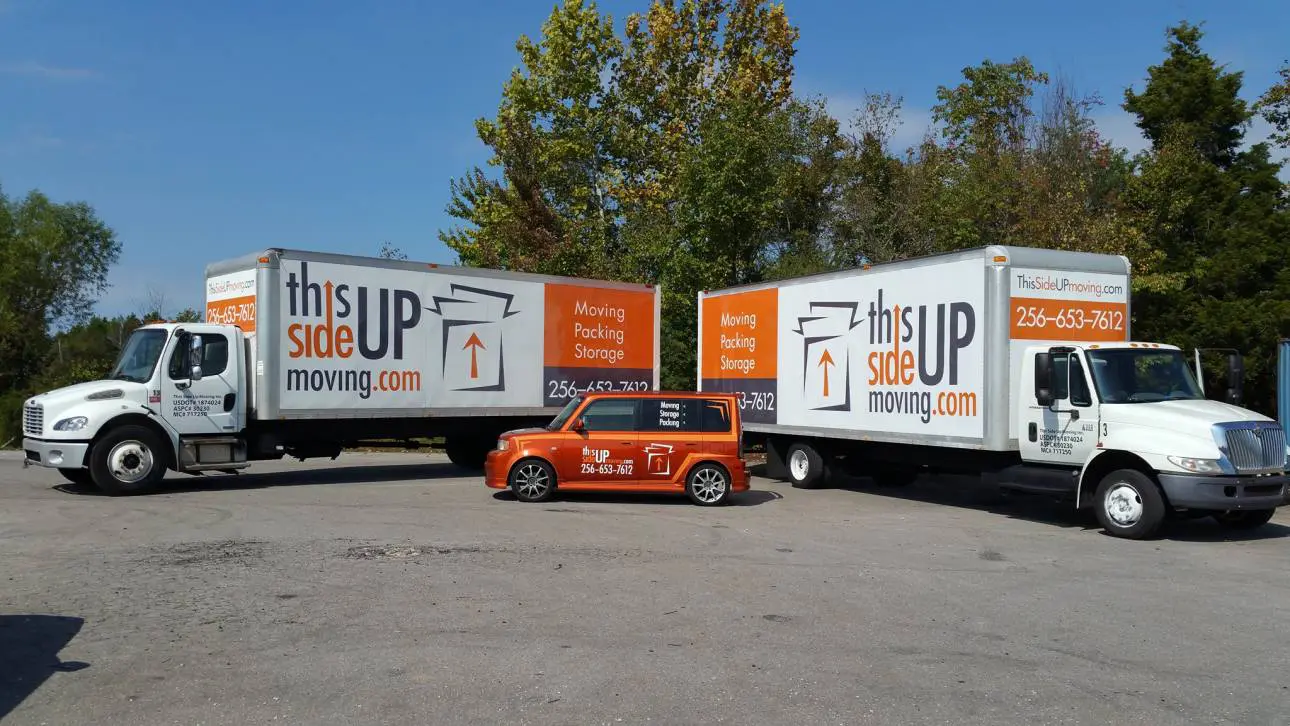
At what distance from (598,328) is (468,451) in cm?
344

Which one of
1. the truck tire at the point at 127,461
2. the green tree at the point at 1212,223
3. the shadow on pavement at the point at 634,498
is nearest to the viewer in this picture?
the truck tire at the point at 127,461

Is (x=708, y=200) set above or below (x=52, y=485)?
above

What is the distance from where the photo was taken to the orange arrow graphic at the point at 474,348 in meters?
17.9

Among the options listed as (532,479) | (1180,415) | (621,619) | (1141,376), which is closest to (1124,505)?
(1180,415)

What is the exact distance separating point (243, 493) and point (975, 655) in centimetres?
1185

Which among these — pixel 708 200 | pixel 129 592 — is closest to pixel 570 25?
pixel 708 200

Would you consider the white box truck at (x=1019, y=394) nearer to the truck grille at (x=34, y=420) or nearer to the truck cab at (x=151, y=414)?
the truck cab at (x=151, y=414)

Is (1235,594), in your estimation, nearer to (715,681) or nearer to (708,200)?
(715,681)

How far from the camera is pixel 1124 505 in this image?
12.0 m

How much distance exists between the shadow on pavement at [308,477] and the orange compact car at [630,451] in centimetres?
434

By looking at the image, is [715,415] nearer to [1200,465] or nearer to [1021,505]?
[1021,505]

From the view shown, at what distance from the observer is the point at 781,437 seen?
1781 cm

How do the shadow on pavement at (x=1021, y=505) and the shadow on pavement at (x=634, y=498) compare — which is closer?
the shadow on pavement at (x=1021, y=505)

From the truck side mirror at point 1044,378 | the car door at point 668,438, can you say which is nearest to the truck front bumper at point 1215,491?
the truck side mirror at point 1044,378
